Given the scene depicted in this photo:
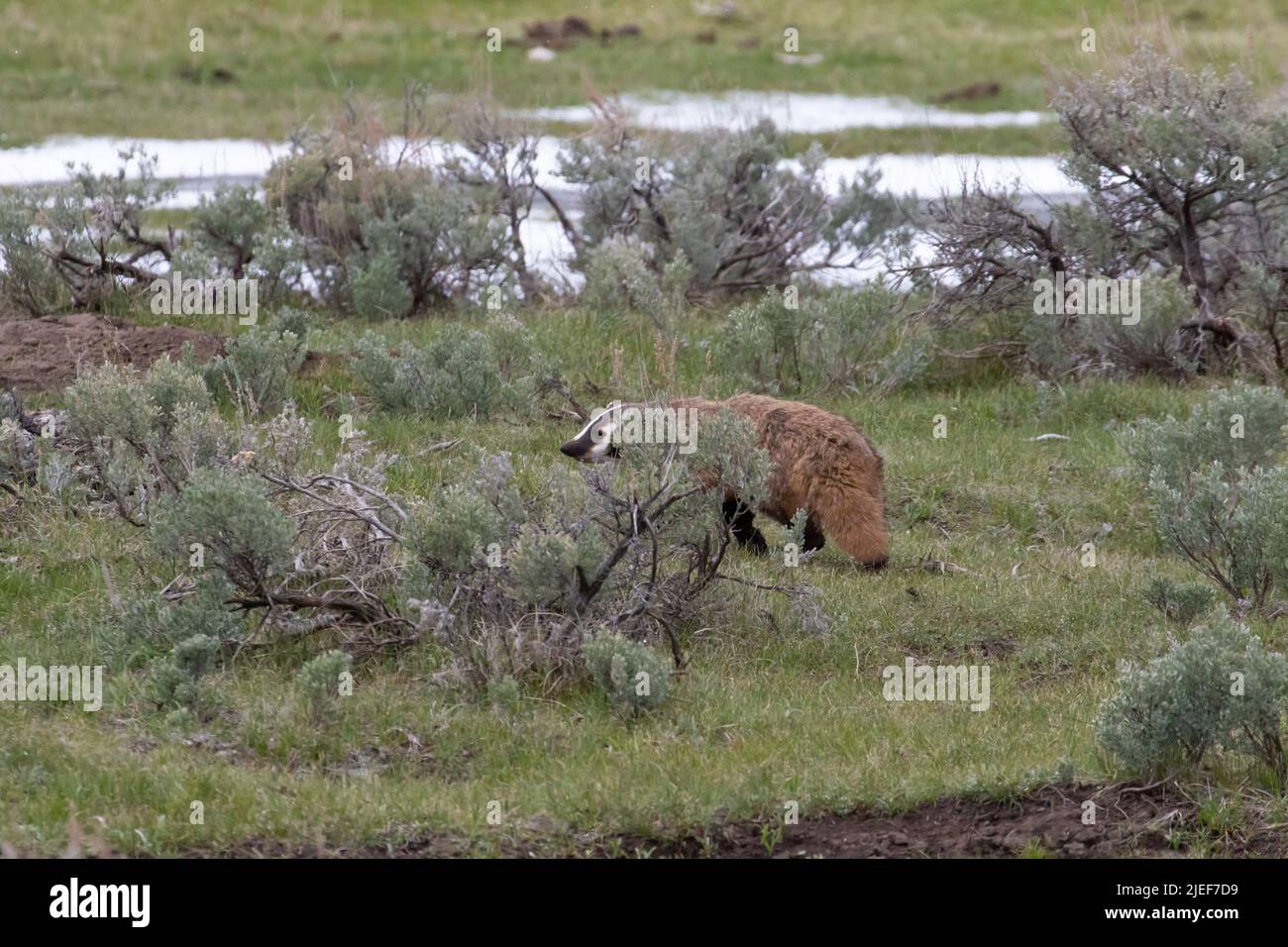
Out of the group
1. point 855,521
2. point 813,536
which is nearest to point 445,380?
point 813,536

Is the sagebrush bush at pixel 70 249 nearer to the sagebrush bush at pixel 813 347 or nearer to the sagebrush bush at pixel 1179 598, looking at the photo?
the sagebrush bush at pixel 813 347

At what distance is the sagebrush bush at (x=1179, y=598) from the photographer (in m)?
7.18

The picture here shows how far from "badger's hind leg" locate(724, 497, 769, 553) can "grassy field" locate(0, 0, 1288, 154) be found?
1309cm

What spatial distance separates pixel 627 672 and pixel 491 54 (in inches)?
873

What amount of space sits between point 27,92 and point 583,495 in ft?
68.1

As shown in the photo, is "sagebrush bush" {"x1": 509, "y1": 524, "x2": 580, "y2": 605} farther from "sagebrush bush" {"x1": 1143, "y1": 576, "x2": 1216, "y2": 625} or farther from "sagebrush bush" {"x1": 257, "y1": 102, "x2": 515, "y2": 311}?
"sagebrush bush" {"x1": 257, "y1": 102, "x2": 515, "y2": 311}

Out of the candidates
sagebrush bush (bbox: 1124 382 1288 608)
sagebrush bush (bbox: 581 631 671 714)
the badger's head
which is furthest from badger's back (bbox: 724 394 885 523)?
sagebrush bush (bbox: 581 631 671 714)

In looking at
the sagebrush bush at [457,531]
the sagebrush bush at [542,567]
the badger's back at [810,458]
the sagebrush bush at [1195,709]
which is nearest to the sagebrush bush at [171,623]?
the sagebrush bush at [457,531]

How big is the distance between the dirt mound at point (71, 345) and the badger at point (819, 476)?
131 inches

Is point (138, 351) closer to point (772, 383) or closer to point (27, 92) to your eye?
point (772, 383)

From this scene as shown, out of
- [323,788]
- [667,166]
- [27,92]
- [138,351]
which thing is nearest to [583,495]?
[323,788]

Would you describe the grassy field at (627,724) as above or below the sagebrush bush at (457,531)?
below

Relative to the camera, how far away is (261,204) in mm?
12789

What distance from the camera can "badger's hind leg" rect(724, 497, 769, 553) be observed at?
8305 millimetres
